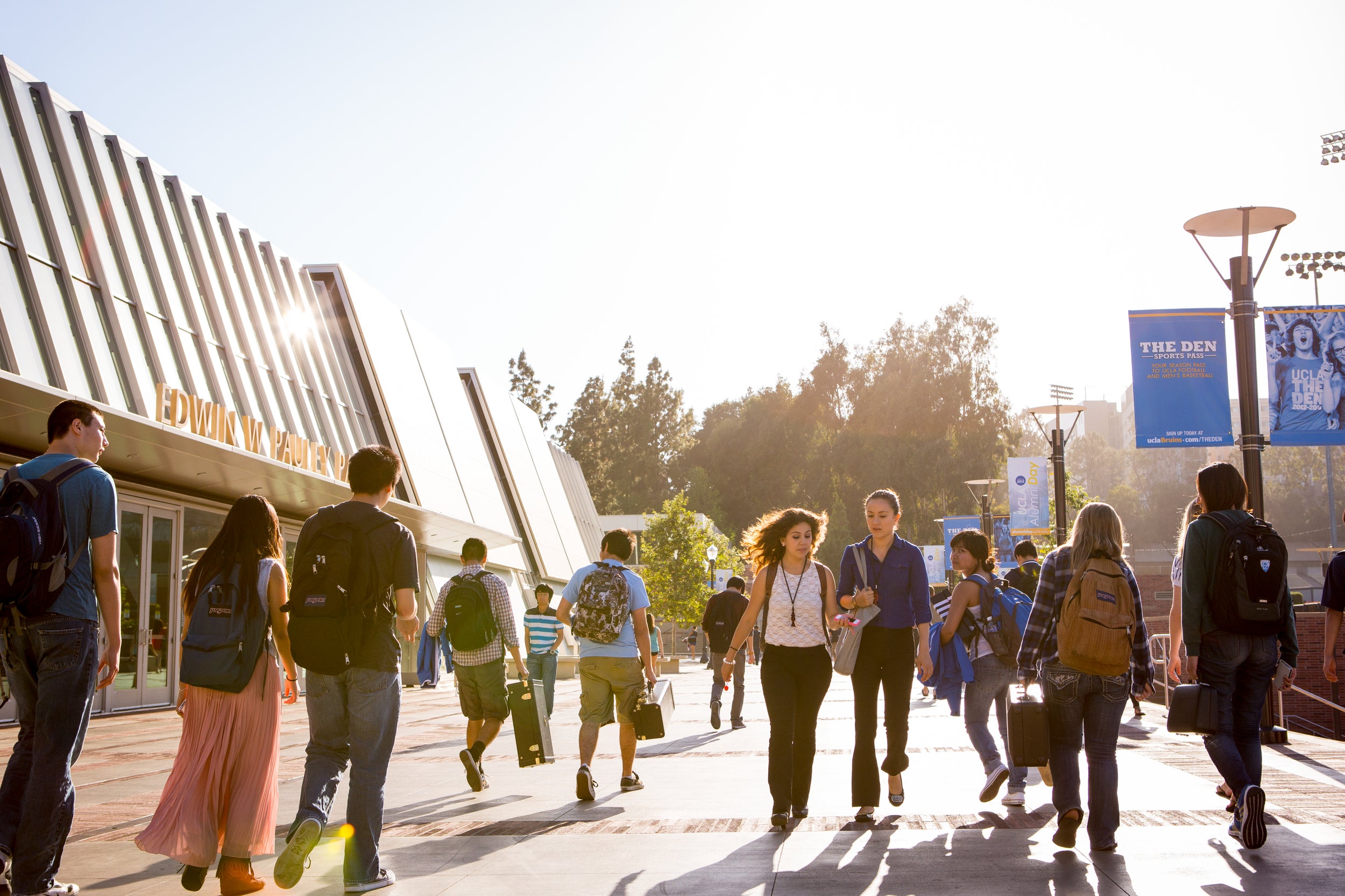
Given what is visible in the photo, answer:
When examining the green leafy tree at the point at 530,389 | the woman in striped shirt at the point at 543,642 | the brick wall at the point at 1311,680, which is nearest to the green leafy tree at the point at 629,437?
the green leafy tree at the point at 530,389

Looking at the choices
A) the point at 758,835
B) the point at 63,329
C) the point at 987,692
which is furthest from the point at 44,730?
the point at 63,329

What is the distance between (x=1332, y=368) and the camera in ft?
40.7

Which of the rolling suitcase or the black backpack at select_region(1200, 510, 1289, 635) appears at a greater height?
the black backpack at select_region(1200, 510, 1289, 635)

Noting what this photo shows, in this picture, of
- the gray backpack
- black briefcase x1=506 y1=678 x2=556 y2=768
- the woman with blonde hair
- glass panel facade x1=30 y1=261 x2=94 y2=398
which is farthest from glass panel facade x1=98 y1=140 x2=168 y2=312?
the woman with blonde hair

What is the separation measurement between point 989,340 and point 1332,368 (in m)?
46.8

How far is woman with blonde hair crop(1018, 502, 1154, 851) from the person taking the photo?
5719 mm

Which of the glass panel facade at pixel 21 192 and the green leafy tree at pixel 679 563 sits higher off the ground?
the glass panel facade at pixel 21 192

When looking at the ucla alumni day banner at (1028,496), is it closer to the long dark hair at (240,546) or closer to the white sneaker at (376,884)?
the white sneaker at (376,884)

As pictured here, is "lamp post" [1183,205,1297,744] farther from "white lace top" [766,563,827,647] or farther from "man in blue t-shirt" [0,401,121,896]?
"man in blue t-shirt" [0,401,121,896]

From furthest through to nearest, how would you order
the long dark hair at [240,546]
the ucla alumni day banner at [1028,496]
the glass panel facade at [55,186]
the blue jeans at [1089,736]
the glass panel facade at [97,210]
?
1. the ucla alumni day banner at [1028,496]
2. the glass panel facade at [97,210]
3. the glass panel facade at [55,186]
4. the blue jeans at [1089,736]
5. the long dark hair at [240,546]

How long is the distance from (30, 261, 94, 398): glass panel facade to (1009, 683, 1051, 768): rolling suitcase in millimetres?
12694

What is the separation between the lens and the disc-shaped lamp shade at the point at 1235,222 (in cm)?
1145

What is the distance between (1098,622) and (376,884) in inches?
139

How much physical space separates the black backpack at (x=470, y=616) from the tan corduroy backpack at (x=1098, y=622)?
426 centimetres
